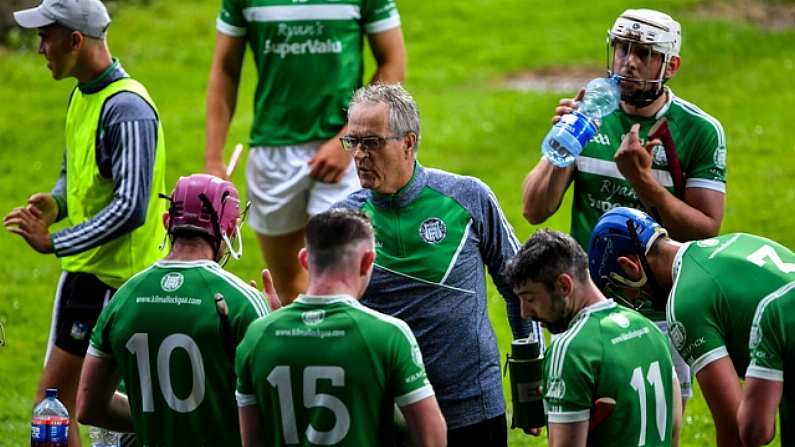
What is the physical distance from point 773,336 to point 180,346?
92.7 inches

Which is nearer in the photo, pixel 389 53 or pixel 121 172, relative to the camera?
pixel 121 172

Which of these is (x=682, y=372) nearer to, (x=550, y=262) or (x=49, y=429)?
(x=550, y=262)

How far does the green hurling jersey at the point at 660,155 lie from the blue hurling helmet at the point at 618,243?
0.92 meters

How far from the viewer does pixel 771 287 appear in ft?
19.4

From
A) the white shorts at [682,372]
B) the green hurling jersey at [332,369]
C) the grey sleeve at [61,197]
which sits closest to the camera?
the green hurling jersey at [332,369]

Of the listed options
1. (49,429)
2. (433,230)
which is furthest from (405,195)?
(49,429)

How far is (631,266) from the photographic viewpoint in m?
6.23

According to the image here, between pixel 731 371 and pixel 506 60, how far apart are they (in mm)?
16189

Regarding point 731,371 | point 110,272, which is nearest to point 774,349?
point 731,371

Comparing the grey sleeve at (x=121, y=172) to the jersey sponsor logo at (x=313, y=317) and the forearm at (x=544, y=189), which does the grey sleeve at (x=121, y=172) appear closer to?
the forearm at (x=544, y=189)

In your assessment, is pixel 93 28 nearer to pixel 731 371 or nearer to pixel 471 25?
pixel 731 371

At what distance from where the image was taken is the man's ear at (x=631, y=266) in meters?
6.22

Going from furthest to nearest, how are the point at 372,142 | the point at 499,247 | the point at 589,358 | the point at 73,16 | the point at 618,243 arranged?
the point at 73,16
the point at 499,247
the point at 372,142
the point at 618,243
the point at 589,358

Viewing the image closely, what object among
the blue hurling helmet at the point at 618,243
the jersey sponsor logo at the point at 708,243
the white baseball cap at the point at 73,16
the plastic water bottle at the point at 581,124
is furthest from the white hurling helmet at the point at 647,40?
the white baseball cap at the point at 73,16
